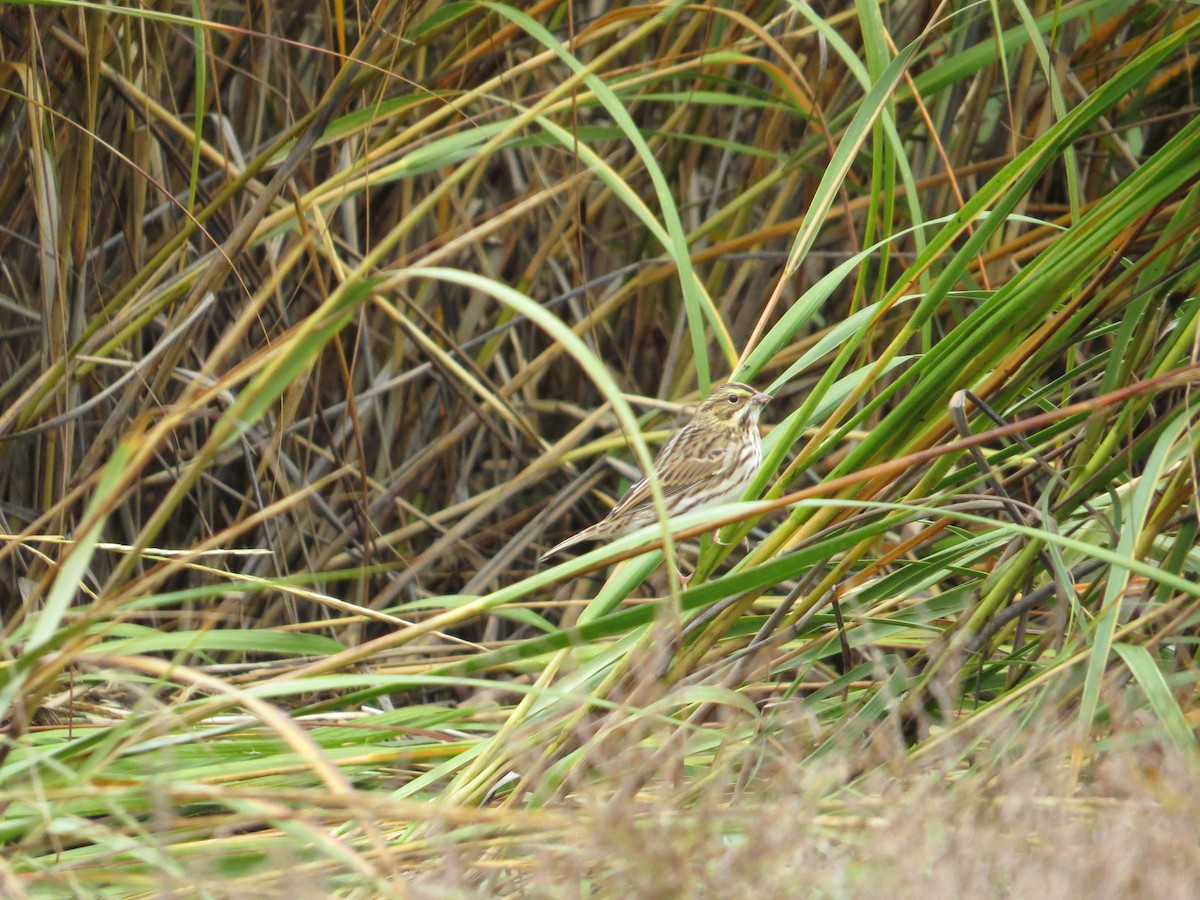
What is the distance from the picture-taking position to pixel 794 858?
156 centimetres

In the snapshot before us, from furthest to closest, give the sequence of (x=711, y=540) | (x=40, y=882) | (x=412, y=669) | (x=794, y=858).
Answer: (x=412, y=669), (x=711, y=540), (x=40, y=882), (x=794, y=858)

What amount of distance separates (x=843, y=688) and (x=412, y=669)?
3.57 ft

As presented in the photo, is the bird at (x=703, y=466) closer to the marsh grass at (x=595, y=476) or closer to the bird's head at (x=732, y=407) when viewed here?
the bird's head at (x=732, y=407)

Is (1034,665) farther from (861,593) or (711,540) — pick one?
(711,540)

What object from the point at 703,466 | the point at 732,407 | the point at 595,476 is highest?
the point at 732,407

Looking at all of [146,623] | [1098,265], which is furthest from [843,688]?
[146,623]

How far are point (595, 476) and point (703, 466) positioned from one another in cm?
37

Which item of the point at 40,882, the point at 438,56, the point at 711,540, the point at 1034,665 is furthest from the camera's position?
the point at 438,56

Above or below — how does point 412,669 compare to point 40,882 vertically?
below

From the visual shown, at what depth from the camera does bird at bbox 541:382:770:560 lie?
381cm

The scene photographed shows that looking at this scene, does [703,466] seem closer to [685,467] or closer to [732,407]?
[685,467]

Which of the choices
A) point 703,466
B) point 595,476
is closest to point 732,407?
point 703,466

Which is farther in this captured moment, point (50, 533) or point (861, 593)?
point (50, 533)

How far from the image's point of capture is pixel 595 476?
432cm
